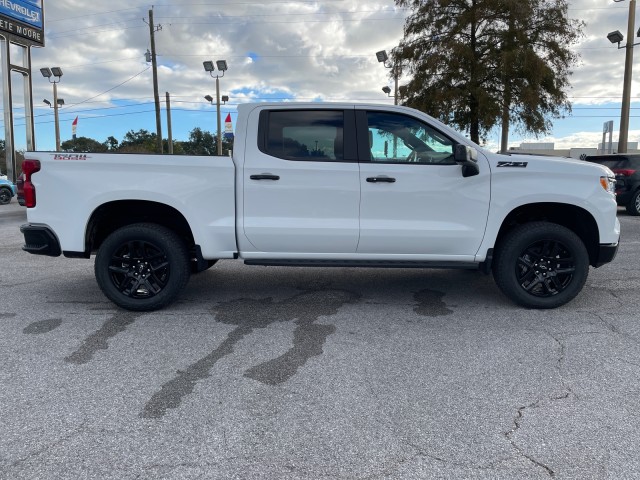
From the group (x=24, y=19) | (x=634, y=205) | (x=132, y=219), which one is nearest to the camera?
(x=132, y=219)

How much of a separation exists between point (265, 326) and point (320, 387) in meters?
1.33

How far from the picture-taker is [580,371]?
3.56 meters

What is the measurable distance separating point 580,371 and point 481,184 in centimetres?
188

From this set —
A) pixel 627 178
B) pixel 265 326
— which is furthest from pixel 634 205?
pixel 265 326

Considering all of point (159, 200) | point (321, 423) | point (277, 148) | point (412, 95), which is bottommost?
point (321, 423)

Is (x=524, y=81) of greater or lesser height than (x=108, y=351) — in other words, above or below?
above

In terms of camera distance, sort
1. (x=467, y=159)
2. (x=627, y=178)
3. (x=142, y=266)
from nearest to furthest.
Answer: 1. (x=467, y=159)
2. (x=142, y=266)
3. (x=627, y=178)

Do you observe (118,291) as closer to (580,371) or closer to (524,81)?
(580,371)

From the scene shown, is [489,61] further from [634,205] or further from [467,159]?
[467,159]

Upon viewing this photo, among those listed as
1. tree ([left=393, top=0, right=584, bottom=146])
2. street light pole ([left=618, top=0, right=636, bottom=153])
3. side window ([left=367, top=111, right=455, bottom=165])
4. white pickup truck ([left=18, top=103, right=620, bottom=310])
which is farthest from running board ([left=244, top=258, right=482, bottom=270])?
street light pole ([left=618, top=0, right=636, bottom=153])

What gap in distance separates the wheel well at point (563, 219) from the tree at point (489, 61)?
50.0 feet

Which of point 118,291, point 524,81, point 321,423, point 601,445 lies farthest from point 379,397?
point 524,81

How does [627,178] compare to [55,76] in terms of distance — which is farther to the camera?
[55,76]

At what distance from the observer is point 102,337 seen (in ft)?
13.9
